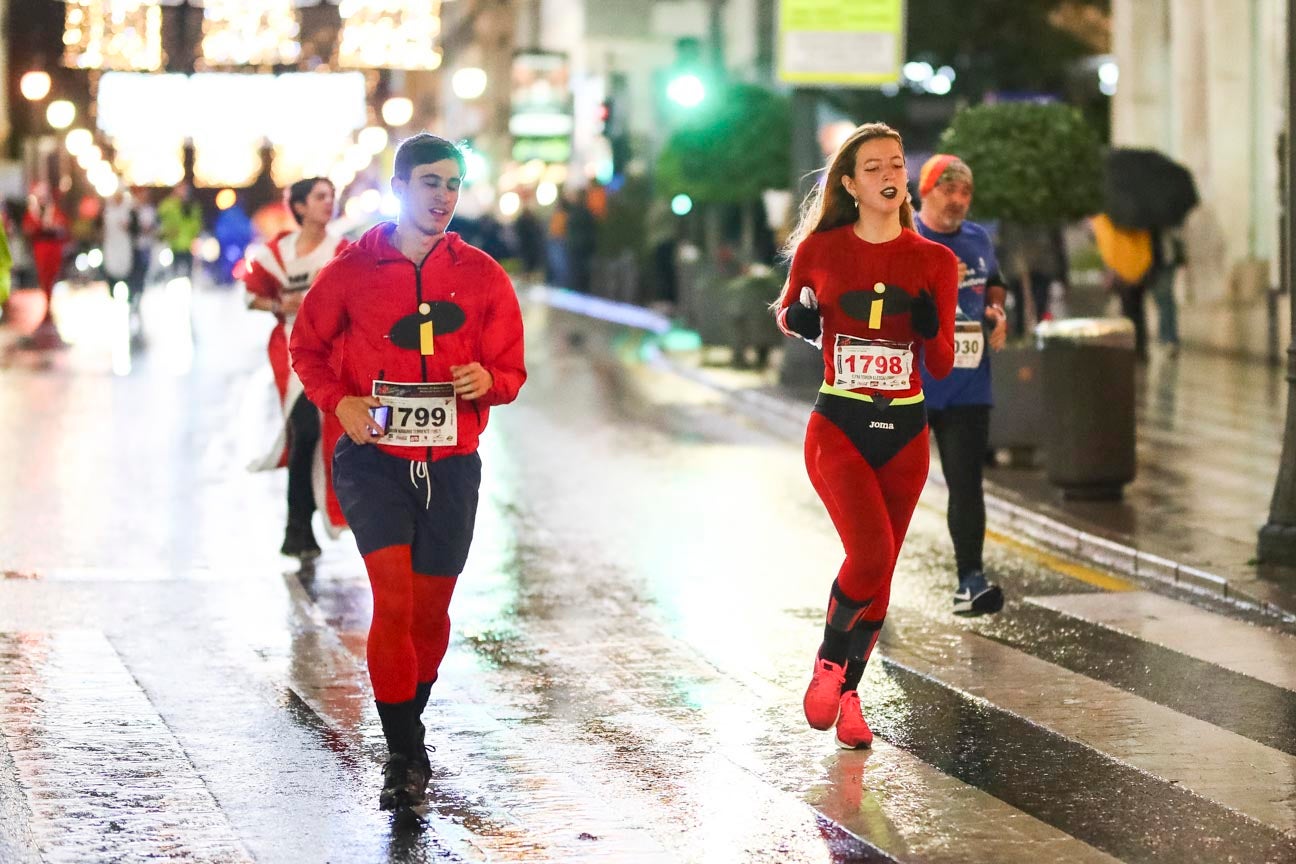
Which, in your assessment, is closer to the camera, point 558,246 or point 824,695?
point 824,695

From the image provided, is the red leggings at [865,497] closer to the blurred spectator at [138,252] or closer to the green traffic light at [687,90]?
the blurred spectator at [138,252]

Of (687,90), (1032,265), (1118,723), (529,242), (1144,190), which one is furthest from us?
(529,242)

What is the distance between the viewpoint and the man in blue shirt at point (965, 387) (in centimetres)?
966

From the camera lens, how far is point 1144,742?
7367 millimetres

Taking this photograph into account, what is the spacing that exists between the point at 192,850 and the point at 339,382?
1.43 m

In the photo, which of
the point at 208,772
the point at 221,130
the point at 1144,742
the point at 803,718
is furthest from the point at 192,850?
the point at 221,130

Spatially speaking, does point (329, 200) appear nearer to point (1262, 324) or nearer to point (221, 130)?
point (1262, 324)

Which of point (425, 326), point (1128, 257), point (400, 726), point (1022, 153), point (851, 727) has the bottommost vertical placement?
point (851, 727)

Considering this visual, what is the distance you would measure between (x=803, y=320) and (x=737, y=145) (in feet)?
82.1

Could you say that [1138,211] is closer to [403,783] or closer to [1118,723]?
[1118,723]

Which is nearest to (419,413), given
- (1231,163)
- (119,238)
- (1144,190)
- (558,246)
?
(1144,190)

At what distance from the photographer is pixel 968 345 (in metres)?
9.64

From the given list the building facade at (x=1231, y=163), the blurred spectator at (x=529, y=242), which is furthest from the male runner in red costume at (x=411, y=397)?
the blurred spectator at (x=529, y=242)

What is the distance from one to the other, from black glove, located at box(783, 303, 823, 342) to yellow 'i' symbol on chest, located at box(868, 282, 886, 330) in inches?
6.8
